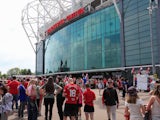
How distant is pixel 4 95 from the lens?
800 centimetres

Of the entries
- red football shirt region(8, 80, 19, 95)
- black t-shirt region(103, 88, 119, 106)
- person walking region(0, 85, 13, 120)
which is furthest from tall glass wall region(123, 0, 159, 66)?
person walking region(0, 85, 13, 120)

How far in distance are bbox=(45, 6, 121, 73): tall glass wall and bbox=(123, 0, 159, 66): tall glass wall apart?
8.99 feet

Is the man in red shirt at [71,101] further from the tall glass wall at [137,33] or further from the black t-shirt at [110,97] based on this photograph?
the tall glass wall at [137,33]

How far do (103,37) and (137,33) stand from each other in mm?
9191

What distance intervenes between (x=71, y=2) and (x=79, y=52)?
14.1 metres

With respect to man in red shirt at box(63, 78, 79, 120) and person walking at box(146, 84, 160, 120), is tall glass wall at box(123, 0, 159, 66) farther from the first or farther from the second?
person walking at box(146, 84, 160, 120)

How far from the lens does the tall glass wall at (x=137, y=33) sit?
43.2 metres

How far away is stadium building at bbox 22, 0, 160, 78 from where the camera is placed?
4375 centimetres

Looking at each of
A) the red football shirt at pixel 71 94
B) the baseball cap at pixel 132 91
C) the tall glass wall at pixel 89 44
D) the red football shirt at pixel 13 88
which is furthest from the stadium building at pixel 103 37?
the baseball cap at pixel 132 91

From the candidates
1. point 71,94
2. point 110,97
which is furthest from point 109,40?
point 71,94

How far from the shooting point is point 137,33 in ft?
149

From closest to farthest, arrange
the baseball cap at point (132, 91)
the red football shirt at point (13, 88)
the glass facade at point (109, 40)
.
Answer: the baseball cap at point (132, 91) → the red football shirt at point (13, 88) → the glass facade at point (109, 40)

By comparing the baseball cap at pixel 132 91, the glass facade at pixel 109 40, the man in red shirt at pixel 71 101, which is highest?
the glass facade at pixel 109 40

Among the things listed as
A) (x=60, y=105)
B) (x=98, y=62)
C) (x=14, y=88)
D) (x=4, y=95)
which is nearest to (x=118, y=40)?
(x=98, y=62)
